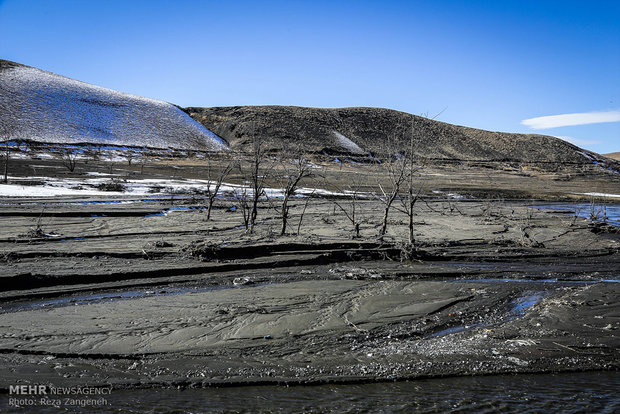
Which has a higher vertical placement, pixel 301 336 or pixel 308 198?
pixel 308 198

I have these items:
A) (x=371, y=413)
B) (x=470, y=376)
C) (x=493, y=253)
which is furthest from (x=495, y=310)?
(x=493, y=253)

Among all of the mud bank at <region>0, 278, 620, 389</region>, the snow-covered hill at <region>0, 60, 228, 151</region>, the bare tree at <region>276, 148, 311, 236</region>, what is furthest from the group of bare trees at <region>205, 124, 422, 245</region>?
the snow-covered hill at <region>0, 60, 228, 151</region>

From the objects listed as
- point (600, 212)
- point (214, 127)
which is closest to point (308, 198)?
point (600, 212)

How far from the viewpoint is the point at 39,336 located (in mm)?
6102

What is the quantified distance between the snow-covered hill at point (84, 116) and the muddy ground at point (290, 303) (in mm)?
54544

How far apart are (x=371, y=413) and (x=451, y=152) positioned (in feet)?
269

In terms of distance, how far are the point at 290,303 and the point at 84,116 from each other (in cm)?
Answer: 7554

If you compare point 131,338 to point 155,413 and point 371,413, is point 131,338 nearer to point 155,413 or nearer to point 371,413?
point 155,413

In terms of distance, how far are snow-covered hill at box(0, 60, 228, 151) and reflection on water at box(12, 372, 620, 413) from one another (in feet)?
209

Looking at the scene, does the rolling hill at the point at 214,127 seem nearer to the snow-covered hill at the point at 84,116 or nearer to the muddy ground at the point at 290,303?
the snow-covered hill at the point at 84,116

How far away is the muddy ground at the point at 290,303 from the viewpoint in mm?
5645

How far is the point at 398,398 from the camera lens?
4973mm

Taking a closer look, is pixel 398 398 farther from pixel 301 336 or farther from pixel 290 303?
pixel 290 303

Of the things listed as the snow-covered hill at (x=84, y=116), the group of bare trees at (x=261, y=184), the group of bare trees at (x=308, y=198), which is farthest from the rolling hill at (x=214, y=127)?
the group of bare trees at (x=261, y=184)
